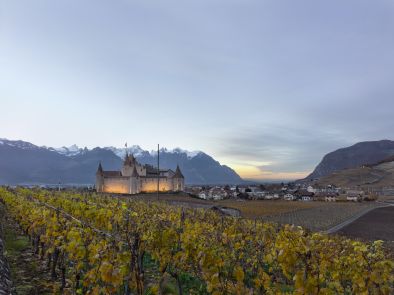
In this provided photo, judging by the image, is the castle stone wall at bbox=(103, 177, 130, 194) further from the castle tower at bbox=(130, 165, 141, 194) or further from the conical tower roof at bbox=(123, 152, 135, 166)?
the conical tower roof at bbox=(123, 152, 135, 166)

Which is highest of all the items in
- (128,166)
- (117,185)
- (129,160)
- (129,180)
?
(129,160)

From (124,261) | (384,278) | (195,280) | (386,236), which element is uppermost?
(124,261)

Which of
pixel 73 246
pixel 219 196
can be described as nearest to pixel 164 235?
pixel 73 246

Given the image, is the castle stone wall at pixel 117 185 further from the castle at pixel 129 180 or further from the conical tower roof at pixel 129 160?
the conical tower roof at pixel 129 160

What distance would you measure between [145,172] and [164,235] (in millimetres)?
101985

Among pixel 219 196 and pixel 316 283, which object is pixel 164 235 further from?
pixel 219 196

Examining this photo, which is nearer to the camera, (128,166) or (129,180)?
(129,180)

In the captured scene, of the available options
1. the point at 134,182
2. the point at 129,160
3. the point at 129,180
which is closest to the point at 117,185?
the point at 129,180

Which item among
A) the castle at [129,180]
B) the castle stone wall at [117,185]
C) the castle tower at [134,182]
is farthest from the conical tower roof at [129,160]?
the castle stone wall at [117,185]

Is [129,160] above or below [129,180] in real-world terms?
above

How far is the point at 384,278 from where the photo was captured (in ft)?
24.3

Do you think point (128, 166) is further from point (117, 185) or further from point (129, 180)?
point (117, 185)

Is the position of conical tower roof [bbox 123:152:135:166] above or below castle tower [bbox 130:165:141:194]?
above

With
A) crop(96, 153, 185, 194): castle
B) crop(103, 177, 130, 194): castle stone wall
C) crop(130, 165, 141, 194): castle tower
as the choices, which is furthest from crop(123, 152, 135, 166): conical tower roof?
crop(103, 177, 130, 194): castle stone wall
